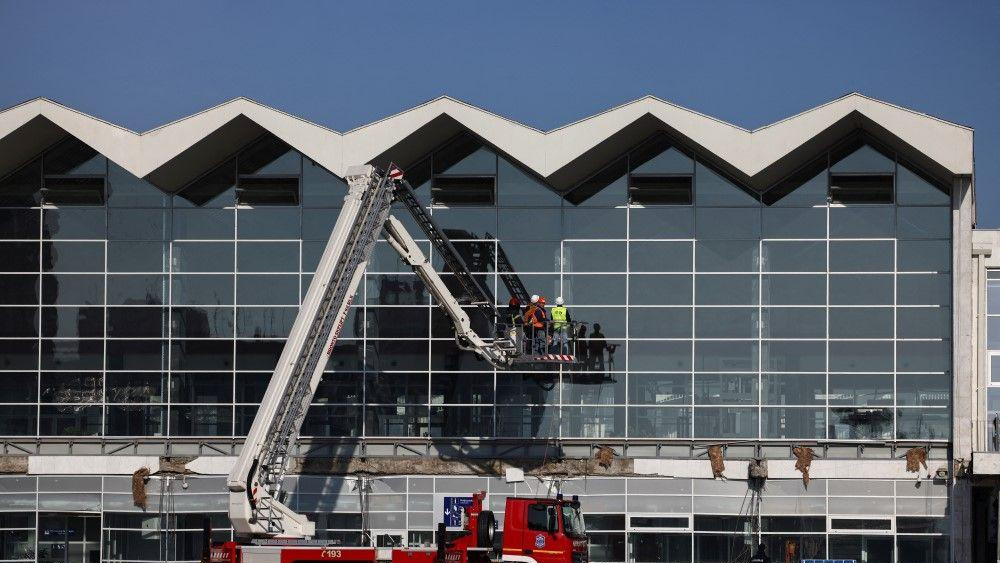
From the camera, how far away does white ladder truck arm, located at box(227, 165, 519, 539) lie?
30.9m

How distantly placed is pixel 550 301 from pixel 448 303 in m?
4.02

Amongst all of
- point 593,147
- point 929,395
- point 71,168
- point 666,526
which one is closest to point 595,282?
point 593,147

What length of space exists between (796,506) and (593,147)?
36.7 ft

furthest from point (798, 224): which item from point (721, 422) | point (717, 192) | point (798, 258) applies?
point (721, 422)

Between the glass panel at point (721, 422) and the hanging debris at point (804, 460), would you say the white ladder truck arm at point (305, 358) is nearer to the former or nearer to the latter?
the glass panel at point (721, 422)

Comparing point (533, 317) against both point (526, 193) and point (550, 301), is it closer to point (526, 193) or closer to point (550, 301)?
point (550, 301)

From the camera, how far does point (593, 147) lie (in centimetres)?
4025

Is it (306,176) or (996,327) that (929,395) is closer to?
(996,327)

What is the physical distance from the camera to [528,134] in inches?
1596

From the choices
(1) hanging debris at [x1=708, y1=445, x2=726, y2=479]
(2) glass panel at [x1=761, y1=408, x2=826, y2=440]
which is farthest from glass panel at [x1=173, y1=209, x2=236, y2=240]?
(2) glass panel at [x1=761, y1=408, x2=826, y2=440]

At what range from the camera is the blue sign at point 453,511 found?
40.7 metres

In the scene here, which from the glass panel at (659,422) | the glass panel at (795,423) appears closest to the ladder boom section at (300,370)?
the glass panel at (659,422)

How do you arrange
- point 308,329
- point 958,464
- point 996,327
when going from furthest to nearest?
point 996,327
point 958,464
point 308,329

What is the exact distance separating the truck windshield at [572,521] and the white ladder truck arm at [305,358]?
553 cm
